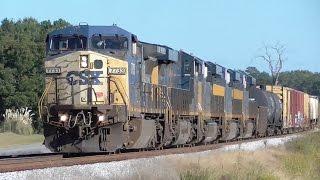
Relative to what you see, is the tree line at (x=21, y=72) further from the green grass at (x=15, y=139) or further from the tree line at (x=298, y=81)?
the tree line at (x=298, y=81)

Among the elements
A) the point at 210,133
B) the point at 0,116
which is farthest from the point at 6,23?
the point at 210,133

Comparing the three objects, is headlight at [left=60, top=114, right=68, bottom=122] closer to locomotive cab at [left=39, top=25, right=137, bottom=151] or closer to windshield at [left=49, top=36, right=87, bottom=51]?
locomotive cab at [left=39, top=25, right=137, bottom=151]

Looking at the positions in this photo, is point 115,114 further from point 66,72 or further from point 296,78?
point 296,78

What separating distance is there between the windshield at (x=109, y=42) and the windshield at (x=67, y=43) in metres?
0.31

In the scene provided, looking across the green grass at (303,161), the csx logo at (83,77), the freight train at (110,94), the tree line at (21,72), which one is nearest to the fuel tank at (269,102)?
the green grass at (303,161)

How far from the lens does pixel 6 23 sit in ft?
213

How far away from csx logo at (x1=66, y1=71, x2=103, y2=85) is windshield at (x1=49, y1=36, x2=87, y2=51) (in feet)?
3.01

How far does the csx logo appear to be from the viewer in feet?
55.9

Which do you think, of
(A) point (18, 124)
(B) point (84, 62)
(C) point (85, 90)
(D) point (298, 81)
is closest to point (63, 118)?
(C) point (85, 90)

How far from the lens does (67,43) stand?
1780 cm

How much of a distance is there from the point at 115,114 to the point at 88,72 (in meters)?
1.39

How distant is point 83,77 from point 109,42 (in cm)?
140

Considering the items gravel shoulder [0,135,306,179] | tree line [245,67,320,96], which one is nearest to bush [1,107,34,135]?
gravel shoulder [0,135,306,179]

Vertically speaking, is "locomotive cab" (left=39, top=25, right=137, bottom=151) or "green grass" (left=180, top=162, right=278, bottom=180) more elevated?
"locomotive cab" (left=39, top=25, right=137, bottom=151)
